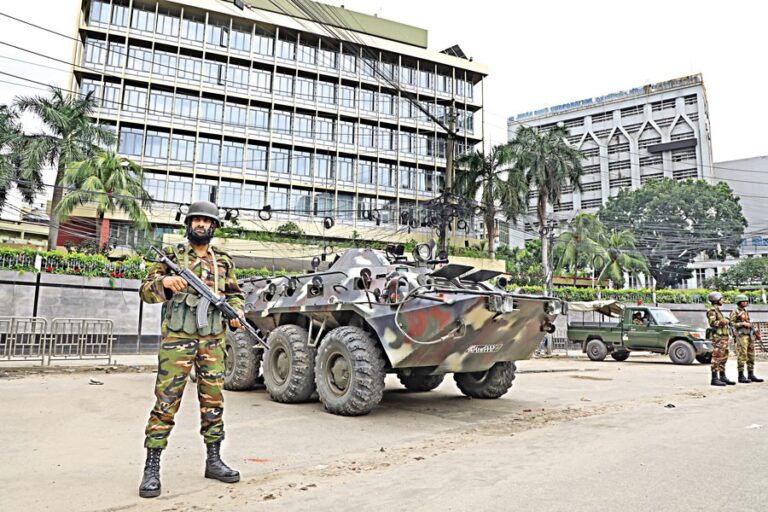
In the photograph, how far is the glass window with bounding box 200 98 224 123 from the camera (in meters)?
37.1

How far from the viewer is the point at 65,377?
1034 cm

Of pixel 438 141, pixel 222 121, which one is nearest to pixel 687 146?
pixel 438 141

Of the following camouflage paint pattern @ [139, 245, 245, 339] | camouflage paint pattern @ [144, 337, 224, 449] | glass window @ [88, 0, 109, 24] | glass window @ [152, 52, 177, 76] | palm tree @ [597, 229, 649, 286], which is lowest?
camouflage paint pattern @ [144, 337, 224, 449]

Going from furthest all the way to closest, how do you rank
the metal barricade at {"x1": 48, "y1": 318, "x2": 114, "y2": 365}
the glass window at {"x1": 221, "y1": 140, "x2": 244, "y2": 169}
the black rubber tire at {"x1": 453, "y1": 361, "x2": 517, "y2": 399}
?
the glass window at {"x1": 221, "y1": 140, "x2": 244, "y2": 169}, the metal barricade at {"x1": 48, "y1": 318, "x2": 114, "y2": 365}, the black rubber tire at {"x1": 453, "y1": 361, "x2": 517, "y2": 399}

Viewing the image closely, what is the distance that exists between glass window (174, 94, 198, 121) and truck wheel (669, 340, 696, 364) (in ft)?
101

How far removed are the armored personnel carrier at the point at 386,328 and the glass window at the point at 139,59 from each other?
Answer: 32708mm

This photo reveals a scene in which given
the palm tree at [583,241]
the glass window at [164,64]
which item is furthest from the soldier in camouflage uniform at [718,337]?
the glass window at [164,64]

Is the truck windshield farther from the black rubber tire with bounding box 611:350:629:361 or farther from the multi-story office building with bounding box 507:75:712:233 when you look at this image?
the multi-story office building with bounding box 507:75:712:233

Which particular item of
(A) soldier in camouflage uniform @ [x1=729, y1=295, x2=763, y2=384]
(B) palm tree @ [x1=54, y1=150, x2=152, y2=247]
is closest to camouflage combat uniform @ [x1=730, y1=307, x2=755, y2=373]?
(A) soldier in camouflage uniform @ [x1=729, y1=295, x2=763, y2=384]

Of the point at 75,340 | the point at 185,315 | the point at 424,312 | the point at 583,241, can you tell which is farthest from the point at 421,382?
the point at 583,241

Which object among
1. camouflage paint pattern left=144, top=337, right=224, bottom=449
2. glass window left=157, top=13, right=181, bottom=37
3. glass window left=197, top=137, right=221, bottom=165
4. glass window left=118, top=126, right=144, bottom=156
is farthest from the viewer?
glass window left=157, top=13, right=181, bottom=37

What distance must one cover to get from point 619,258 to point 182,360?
3874 cm

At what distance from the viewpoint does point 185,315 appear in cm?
396

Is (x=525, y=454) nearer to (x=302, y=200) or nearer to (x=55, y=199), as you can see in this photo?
(x=55, y=199)
